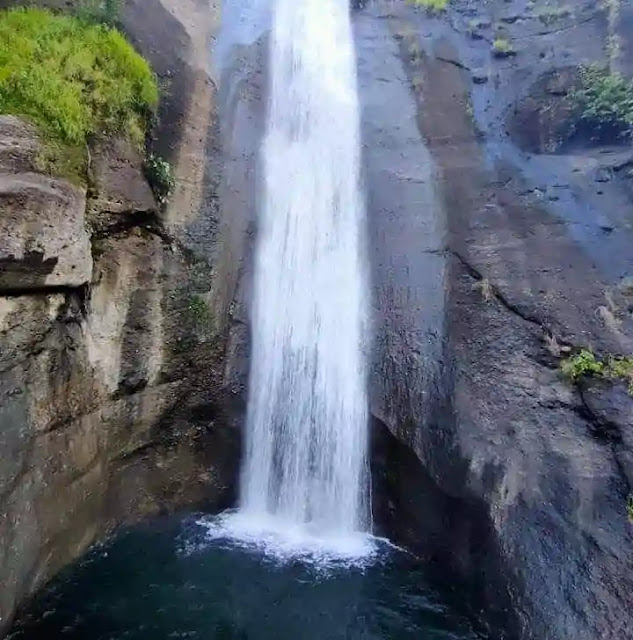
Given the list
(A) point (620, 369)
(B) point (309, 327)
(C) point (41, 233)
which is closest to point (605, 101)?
(A) point (620, 369)

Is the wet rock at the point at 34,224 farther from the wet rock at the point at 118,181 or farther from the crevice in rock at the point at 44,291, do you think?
the wet rock at the point at 118,181

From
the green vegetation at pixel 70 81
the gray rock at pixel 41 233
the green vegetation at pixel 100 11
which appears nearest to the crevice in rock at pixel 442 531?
the gray rock at pixel 41 233

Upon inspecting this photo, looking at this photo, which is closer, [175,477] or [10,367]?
[10,367]

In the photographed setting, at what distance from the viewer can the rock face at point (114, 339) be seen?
20.3ft

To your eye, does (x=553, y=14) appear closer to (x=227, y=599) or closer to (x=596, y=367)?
(x=596, y=367)

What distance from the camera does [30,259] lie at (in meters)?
6.15

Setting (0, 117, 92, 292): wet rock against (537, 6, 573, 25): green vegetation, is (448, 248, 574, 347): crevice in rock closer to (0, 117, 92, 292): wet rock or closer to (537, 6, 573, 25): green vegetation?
(0, 117, 92, 292): wet rock

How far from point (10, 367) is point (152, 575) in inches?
117

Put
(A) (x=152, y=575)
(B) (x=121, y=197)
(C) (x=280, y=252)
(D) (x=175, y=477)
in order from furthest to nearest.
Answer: (C) (x=280, y=252)
(D) (x=175, y=477)
(B) (x=121, y=197)
(A) (x=152, y=575)

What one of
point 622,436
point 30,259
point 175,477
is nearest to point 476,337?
point 622,436

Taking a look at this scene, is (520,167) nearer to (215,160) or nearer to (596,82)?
(596,82)

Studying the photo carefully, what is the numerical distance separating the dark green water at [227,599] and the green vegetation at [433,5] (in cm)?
1151

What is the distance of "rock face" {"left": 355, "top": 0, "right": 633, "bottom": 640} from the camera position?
6.17m

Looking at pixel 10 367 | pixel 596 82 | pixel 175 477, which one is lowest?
pixel 175 477
